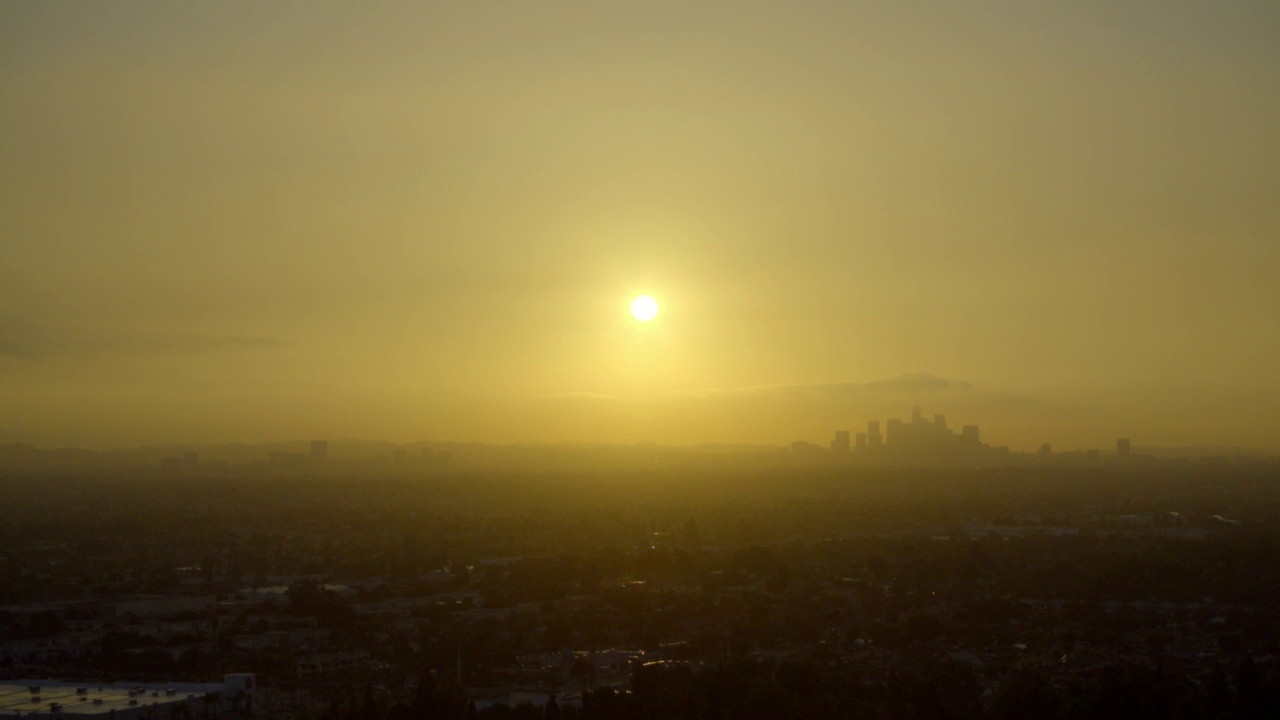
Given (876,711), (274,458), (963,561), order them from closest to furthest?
(876,711) → (963,561) → (274,458)

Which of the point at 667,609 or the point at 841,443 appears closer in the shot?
the point at 667,609

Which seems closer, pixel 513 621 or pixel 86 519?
pixel 513 621

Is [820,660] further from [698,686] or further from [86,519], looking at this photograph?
[86,519]

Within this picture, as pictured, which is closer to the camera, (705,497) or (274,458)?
(705,497)

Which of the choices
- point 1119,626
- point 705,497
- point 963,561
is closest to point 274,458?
point 705,497

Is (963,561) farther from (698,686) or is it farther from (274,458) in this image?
(274,458)

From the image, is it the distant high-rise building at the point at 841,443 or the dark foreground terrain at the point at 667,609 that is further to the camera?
the distant high-rise building at the point at 841,443

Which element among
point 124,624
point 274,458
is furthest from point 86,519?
point 274,458

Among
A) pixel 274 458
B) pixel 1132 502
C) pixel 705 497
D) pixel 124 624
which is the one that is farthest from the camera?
pixel 274 458

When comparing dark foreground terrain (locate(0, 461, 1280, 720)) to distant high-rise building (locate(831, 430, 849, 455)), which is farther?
distant high-rise building (locate(831, 430, 849, 455))
